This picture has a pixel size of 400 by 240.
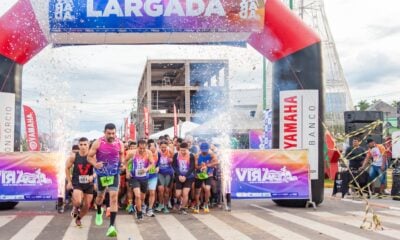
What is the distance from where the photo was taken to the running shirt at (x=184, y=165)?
40.4 feet

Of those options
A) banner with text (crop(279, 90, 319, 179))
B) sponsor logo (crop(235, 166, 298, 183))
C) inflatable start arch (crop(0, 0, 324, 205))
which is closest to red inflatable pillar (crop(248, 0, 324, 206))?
inflatable start arch (crop(0, 0, 324, 205))

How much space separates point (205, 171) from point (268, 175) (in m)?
1.57

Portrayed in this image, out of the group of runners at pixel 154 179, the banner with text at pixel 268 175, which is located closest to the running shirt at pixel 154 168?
the group of runners at pixel 154 179

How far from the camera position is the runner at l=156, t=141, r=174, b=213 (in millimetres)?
12492

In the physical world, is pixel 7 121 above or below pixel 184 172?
above

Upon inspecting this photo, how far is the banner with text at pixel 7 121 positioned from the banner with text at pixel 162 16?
2031 mm

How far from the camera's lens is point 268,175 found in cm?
1284

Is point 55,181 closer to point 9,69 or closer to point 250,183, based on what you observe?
point 9,69

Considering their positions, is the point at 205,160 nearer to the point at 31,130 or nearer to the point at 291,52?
the point at 291,52

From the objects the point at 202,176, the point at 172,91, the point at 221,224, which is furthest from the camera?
the point at 172,91

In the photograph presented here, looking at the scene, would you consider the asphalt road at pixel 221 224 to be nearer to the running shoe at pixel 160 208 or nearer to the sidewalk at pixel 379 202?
the sidewalk at pixel 379 202

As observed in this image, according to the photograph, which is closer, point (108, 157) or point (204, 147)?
point (108, 157)

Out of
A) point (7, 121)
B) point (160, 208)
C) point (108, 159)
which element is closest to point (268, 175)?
point (160, 208)

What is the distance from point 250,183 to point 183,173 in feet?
5.56
